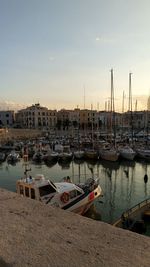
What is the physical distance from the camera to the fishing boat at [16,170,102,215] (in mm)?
13531

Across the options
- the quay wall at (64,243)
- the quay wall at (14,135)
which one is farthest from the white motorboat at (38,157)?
the quay wall at (64,243)

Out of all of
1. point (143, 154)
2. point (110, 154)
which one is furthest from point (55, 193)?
point (143, 154)

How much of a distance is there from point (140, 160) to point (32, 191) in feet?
98.5

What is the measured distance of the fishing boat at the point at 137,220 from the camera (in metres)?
12.6

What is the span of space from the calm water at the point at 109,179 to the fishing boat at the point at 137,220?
1790 mm

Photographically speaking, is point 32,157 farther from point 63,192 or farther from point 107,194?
point 63,192

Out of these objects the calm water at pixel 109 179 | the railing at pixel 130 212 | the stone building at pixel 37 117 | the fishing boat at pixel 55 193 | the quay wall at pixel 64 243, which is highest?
the stone building at pixel 37 117

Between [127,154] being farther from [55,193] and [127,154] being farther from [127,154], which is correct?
[55,193]

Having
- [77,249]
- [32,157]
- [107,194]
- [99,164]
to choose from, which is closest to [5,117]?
[32,157]

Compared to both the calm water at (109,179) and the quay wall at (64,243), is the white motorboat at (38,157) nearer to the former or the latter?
the calm water at (109,179)

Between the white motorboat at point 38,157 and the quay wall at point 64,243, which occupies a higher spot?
the quay wall at point 64,243

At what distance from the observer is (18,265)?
263cm

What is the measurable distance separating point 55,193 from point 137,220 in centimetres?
452

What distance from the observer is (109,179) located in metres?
27.8
